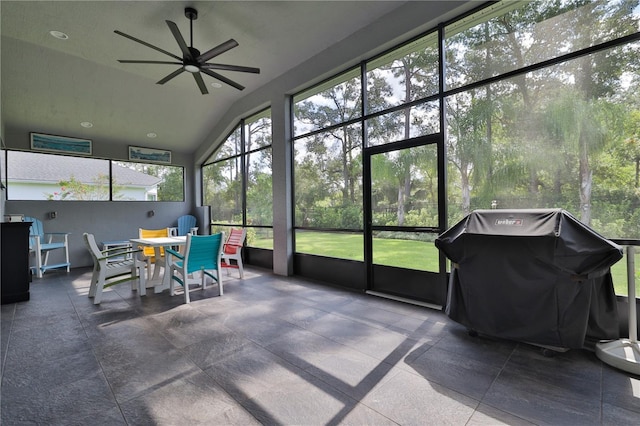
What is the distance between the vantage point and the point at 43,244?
19.5ft

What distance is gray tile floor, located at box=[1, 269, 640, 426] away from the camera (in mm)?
1708

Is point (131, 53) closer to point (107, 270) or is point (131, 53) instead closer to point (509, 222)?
point (107, 270)

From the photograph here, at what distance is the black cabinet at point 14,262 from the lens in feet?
12.9

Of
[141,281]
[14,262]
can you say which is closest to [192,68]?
[141,281]

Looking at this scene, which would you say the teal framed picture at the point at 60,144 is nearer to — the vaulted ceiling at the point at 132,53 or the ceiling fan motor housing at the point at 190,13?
the vaulted ceiling at the point at 132,53

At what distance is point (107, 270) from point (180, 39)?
3063mm

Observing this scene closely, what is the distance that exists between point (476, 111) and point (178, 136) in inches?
277

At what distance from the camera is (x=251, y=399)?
1854 mm

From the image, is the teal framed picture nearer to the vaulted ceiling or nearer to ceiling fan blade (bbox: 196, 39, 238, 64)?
the vaulted ceiling

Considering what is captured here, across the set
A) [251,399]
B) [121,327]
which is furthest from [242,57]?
[251,399]

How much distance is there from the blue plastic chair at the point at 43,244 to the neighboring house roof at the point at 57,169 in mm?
918

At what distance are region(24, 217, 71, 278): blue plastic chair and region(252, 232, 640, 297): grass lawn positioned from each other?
464 centimetres

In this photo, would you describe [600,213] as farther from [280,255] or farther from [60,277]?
[60,277]

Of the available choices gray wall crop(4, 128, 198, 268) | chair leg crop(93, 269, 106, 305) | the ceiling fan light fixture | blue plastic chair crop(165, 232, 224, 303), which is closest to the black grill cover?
blue plastic chair crop(165, 232, 224, 303)
